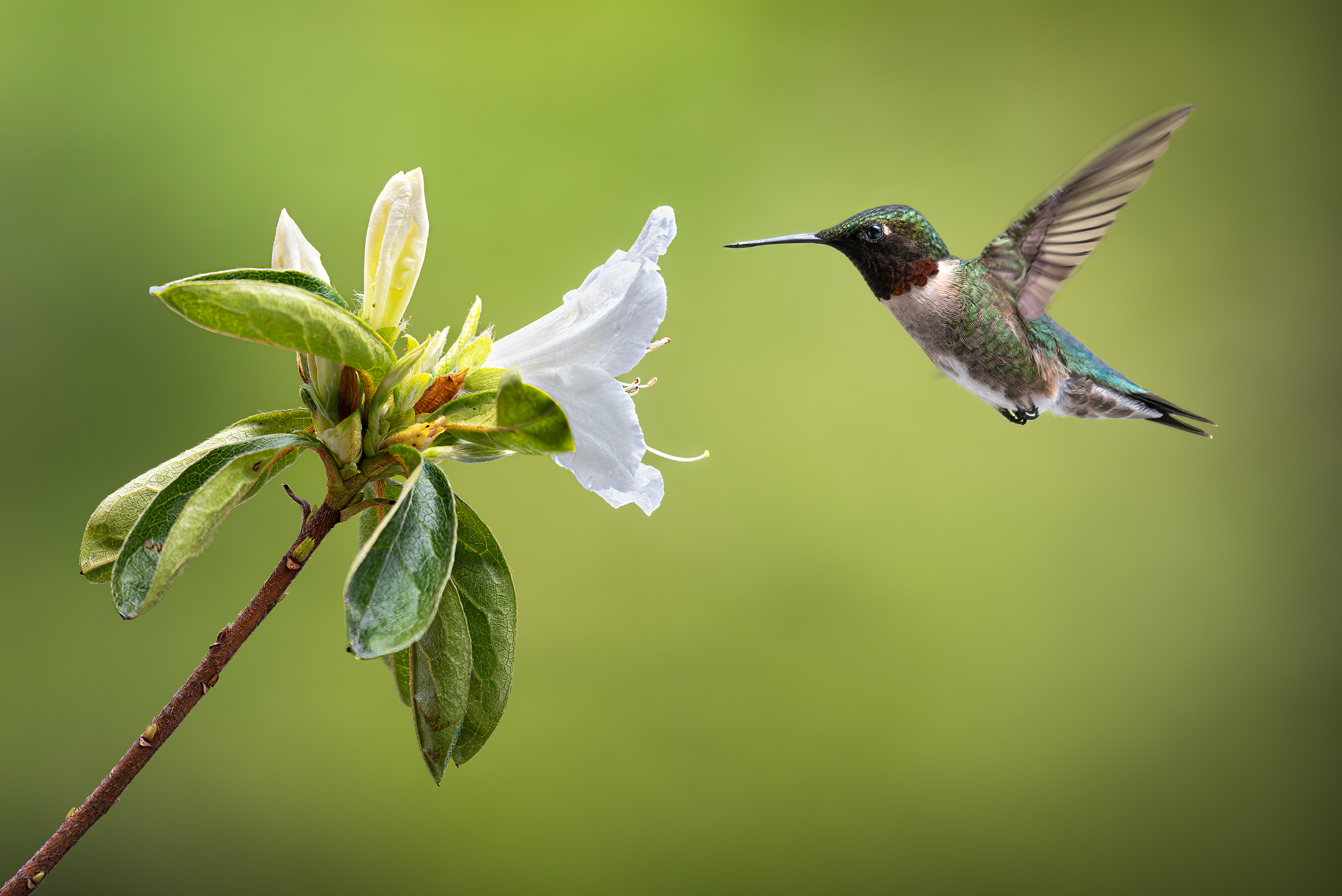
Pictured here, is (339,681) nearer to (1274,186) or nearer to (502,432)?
(502,432)

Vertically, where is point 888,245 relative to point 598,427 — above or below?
above

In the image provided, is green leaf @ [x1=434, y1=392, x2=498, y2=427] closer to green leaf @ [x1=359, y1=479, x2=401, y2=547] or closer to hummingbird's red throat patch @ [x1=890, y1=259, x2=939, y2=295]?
green leaf @ [x1=359, y1=479, x2=401, y2=547]

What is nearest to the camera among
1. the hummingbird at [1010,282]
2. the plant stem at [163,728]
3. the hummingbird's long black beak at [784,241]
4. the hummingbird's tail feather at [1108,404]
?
the plant stem at [163,728]

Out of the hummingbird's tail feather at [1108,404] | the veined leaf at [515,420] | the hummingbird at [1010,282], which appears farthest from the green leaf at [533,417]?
the hummingbird's tail feather at [1108,404]

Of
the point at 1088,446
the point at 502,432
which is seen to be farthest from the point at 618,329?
the point at 1088,446

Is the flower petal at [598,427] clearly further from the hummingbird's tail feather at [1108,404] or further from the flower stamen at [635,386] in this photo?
the hummingbird's tail feather at [1108,404]

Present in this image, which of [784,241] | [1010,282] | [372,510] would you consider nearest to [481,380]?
[372,510]

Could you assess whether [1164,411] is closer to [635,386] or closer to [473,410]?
[635,386]
